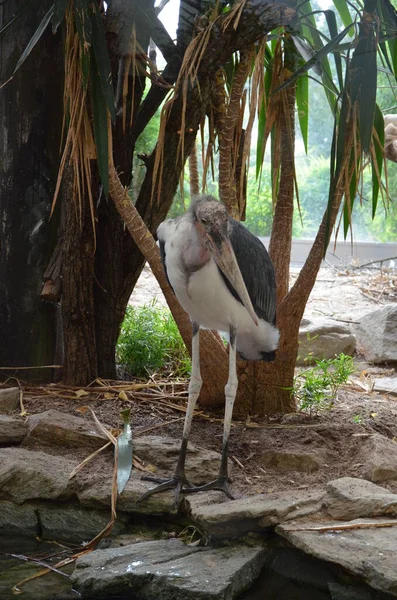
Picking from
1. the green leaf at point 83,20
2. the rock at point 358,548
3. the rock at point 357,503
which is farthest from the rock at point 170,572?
the green leaf at point 83,20

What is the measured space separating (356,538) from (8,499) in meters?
1.32

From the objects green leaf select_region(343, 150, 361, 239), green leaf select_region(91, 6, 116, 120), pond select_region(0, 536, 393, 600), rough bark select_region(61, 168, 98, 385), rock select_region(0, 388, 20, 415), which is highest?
green leaf select_region(91, 6, 116, 120)

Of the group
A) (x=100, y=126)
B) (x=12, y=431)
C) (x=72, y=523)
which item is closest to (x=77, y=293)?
(x=12, y=431)

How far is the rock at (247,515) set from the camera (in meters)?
2.59

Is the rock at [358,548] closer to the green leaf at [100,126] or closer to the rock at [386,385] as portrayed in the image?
the green leaf at [100,126]

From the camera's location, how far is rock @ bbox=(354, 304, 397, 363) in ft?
16.5

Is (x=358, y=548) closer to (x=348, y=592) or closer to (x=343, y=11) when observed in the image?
(x=348, y=592)

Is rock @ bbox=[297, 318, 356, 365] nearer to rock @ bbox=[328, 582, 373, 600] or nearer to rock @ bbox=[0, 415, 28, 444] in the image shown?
rock @ bbox=[0, 415, 28, 444]

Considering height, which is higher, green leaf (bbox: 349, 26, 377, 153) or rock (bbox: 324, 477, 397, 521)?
green leaf (bbox: 349, 26, 377, 153)

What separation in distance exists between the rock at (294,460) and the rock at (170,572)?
2.23 feet

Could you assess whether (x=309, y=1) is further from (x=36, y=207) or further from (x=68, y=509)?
(x=68, y=509)

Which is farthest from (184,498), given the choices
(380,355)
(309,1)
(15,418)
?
(380,355)

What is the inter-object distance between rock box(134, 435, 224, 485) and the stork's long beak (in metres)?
0.66

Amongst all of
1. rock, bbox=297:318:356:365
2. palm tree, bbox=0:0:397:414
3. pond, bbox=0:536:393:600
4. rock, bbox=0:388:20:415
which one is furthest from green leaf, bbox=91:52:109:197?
rock, bbox=297:318:356:365
